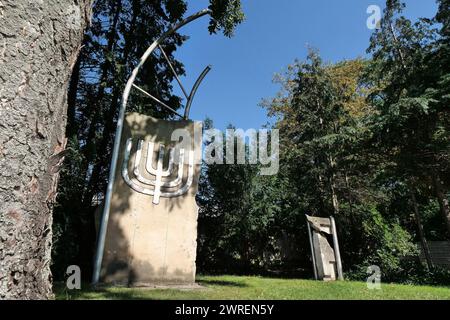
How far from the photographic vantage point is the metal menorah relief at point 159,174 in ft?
25.6

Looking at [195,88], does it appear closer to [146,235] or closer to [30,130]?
[146,235]

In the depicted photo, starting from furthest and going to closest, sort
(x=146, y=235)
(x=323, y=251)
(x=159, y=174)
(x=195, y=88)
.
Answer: (x=323, y=251) < (x=195, y=88) < (x=159, y=174) < (x=146, y=235)

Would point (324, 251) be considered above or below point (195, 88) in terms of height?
below

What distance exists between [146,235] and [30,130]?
6.56 m

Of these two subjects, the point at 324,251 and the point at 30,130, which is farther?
the point at 324,251

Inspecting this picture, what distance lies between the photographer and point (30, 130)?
1281 mm

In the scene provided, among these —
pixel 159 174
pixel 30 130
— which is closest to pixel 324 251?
pixel 159 174

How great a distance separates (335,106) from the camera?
15.6 meters

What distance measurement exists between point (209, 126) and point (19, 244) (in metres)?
15.7

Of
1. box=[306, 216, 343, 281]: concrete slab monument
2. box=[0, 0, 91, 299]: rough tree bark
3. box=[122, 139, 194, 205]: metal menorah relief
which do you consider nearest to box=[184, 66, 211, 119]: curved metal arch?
box=[122, 139, 194, 205]: metal menorah relief

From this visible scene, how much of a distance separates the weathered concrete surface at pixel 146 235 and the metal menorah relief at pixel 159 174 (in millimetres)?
87

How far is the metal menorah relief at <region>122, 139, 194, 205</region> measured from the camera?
7805 millimetres
